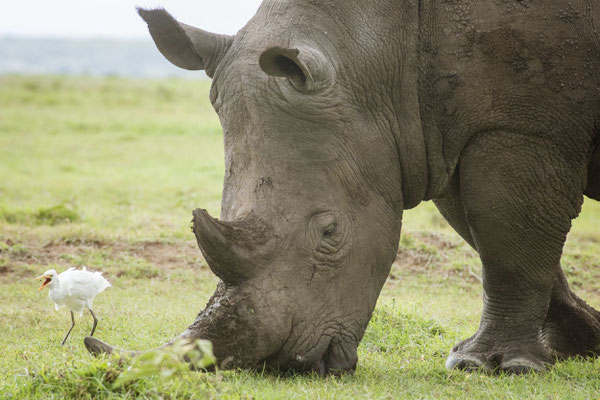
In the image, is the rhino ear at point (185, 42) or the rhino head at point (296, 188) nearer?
the rhino head at point (296, 188)

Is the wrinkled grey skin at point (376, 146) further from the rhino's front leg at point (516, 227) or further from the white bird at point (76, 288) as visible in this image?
the white bird at point (76, 288)

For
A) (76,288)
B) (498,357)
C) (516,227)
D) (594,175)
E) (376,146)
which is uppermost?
(594,175)

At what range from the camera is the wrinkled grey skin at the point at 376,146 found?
15.5 ft

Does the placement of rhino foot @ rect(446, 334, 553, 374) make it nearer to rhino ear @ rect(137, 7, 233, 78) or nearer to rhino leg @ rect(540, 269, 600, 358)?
rhino leg @ rect(540, 269, 600, 358)

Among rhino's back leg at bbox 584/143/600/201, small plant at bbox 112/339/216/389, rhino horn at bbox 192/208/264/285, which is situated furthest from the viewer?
rhino's back leg at bbox 584/143/600/201

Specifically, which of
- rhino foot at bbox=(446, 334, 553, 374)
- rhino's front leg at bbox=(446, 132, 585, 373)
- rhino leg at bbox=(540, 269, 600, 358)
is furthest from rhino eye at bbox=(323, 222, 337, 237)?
rhino leg at bbox=(540, 269, 600, 358)

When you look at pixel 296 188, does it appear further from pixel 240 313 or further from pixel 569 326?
pixel 569 326

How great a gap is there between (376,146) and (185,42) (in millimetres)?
1290

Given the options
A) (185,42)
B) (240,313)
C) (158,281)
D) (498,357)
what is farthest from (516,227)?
(158,281)

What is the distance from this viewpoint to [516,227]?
5.28 metres

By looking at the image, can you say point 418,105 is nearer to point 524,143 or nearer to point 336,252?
point 524,143

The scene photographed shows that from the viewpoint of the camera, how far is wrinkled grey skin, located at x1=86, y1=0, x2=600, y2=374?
473 centimetres

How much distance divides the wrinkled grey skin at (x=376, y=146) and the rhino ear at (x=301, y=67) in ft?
0.04

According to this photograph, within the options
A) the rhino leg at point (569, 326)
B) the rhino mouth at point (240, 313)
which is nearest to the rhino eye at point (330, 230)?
the rhino mouth at point (240, 313)
